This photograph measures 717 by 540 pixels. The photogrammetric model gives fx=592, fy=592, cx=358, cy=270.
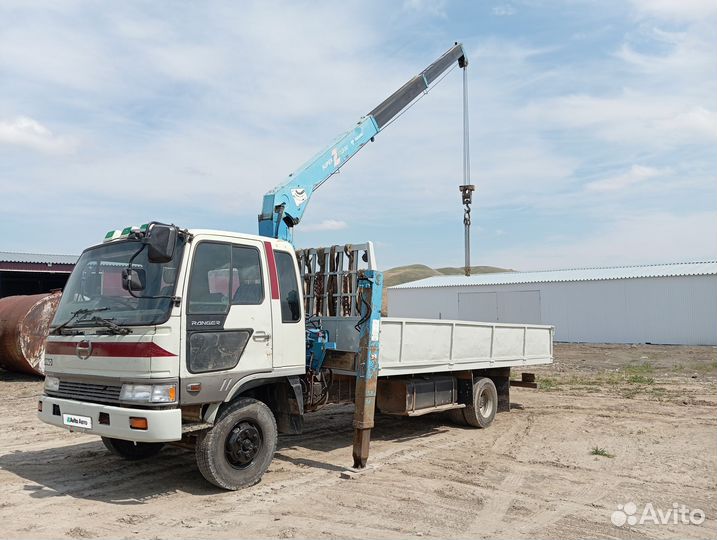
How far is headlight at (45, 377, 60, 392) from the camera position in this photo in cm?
620

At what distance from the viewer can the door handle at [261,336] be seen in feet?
20.3

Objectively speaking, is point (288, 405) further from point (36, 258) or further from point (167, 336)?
point (36, 258)

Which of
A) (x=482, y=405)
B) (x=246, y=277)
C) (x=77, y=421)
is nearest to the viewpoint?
(x=77, y=421)

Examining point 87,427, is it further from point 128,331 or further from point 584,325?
point 584,325

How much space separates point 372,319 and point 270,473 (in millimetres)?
2126

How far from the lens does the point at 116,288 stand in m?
5.87

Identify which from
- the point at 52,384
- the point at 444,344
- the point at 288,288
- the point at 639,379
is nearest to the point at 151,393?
the point at 52,384

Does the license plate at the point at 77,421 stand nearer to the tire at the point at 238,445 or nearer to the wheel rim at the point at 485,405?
the tire at the point at 238,445

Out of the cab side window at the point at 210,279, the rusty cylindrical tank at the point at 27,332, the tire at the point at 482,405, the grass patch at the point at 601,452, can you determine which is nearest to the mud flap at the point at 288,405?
the cab side window at the point at 210,279

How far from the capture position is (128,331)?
5465mm

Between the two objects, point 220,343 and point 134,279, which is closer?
point 134,279

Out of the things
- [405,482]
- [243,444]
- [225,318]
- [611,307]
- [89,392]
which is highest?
[611,307]

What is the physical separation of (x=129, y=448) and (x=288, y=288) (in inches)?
110

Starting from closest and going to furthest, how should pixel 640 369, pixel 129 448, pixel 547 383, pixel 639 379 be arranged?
pixel 129 448
pixel 547 383
pixel 639 379
pixel 640 369
